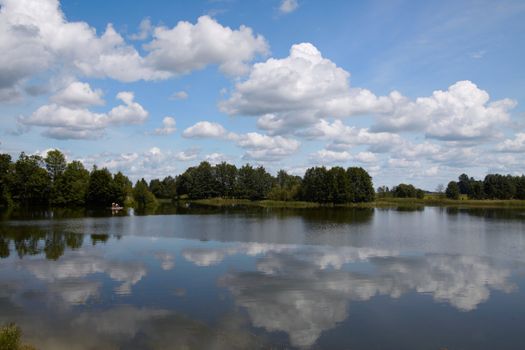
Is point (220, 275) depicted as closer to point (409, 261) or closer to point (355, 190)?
point (409, 261)

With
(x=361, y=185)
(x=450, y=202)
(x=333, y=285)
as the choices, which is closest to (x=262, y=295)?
(x=333, y=285)

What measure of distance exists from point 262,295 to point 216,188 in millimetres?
133368

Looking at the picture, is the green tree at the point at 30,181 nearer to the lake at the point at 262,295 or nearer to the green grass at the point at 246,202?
the green grass at the point at 246,202

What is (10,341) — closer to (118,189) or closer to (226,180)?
(118,189)

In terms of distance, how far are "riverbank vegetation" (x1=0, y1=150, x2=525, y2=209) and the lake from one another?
215ft

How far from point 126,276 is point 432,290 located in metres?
13.6

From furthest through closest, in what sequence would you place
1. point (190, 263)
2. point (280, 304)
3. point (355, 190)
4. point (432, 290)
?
point (355, 190)
point (190, 263)
point (432, 290)
point (280, 304)

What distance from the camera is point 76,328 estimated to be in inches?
522

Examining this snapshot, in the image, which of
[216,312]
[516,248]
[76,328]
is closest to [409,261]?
[516,248]

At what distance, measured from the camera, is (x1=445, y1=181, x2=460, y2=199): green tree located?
14988cm

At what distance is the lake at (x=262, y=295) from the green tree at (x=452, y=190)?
126 m

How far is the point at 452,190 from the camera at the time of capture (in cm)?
15150

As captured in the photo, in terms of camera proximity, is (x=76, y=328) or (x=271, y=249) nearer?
(x=76, y=328)

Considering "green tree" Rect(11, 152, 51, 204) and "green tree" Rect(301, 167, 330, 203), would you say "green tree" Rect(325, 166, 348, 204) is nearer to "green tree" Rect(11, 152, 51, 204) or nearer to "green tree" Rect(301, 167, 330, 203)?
"green tree" Rect(301, 167, 330, 203)
